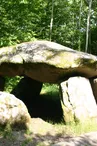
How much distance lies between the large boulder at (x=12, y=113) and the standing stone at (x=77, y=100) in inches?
42.6

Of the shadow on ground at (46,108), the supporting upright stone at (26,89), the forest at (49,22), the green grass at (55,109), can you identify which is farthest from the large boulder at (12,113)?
the forest at (49,22)

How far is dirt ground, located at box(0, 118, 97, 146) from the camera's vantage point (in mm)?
5129

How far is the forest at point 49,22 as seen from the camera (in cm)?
1310

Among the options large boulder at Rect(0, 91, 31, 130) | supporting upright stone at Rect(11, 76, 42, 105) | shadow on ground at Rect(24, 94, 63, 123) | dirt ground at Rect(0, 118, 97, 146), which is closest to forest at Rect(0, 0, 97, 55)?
supporting upright stone at Rect(11, 76, 42, 105)

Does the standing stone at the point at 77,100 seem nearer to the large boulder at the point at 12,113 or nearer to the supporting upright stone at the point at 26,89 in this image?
the large boulder at the point at 12,113

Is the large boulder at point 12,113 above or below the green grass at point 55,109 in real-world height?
above

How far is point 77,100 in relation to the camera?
24.6ft

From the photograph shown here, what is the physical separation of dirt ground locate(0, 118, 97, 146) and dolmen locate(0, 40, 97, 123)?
2.18ft

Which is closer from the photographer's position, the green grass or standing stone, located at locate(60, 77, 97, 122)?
the green grass

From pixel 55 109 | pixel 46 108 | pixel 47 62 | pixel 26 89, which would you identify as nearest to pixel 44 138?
pixel 47 62

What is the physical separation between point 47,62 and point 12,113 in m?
1.65

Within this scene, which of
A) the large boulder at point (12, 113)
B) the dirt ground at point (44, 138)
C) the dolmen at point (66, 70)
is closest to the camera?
the dirt ground at point (44, 138)

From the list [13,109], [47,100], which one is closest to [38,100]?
[47,100]

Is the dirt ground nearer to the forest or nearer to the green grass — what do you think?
the green grass
